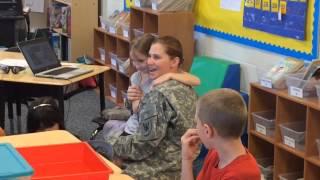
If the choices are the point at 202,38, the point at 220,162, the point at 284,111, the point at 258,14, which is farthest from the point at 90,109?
the point at 220,162

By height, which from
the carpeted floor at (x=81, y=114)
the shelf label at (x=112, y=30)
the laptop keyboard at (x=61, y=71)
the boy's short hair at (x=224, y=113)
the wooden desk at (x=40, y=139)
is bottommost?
the carpeted floor at (x=81, y=114)

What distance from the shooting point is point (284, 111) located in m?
3.67

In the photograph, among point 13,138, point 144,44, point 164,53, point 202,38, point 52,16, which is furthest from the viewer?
point 52,16

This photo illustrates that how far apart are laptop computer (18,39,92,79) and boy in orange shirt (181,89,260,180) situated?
91.1 inches

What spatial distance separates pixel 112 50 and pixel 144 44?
3.15m

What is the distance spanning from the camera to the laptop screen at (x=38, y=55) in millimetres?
4383

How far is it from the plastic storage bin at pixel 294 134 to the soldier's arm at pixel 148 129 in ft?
3.13

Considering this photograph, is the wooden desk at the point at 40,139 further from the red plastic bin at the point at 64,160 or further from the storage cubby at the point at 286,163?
the storage cubby at the point at 286,163

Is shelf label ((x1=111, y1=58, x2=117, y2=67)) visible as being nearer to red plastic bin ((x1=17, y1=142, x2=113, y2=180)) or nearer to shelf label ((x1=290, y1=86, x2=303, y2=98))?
shelf label ((x1=290, y1=86, x2=303, y2=98))

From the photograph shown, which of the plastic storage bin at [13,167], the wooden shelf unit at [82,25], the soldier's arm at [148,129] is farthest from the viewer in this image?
the wooden shelf unit at [82,25]

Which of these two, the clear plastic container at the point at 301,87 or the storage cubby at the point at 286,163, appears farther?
the storage cubby at the point at 286,163

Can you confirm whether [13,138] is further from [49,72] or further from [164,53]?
[49,72]

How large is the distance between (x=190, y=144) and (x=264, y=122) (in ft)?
5.29

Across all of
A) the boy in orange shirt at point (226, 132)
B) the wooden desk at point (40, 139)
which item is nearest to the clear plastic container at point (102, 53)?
the wooden desk at point (40, 139)
